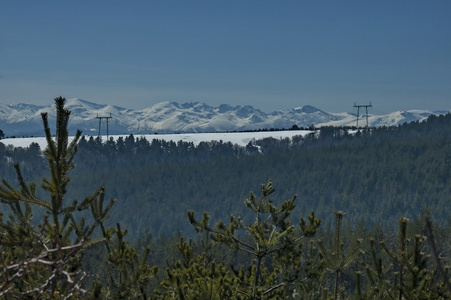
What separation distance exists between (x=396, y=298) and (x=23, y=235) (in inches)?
330

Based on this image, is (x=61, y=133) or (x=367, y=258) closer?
(x=61, y=133)

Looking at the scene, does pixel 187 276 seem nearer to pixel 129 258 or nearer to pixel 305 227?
pixel 129 258

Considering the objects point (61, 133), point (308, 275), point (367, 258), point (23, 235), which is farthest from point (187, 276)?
point (367, 258)

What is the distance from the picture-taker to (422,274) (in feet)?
41.7

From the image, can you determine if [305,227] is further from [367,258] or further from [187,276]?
[367,258]

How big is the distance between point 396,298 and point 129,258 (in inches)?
233

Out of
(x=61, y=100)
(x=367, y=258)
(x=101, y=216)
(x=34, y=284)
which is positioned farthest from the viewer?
(x=367, y=258)

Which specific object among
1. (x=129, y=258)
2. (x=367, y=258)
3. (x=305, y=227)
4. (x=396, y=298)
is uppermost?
(x=305, y=227)

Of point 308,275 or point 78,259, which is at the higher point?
point 78,259

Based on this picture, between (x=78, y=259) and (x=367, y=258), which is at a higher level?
(x=78, y=259)

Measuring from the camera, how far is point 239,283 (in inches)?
512

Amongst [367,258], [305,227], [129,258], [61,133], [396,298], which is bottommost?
[367,258]

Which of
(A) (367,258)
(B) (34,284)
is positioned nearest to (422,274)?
(B) (34,284)

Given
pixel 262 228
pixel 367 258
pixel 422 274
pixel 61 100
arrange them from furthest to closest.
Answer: pixel 367 258, pixel 422 274, pixel 262 228, pixel 61 100
